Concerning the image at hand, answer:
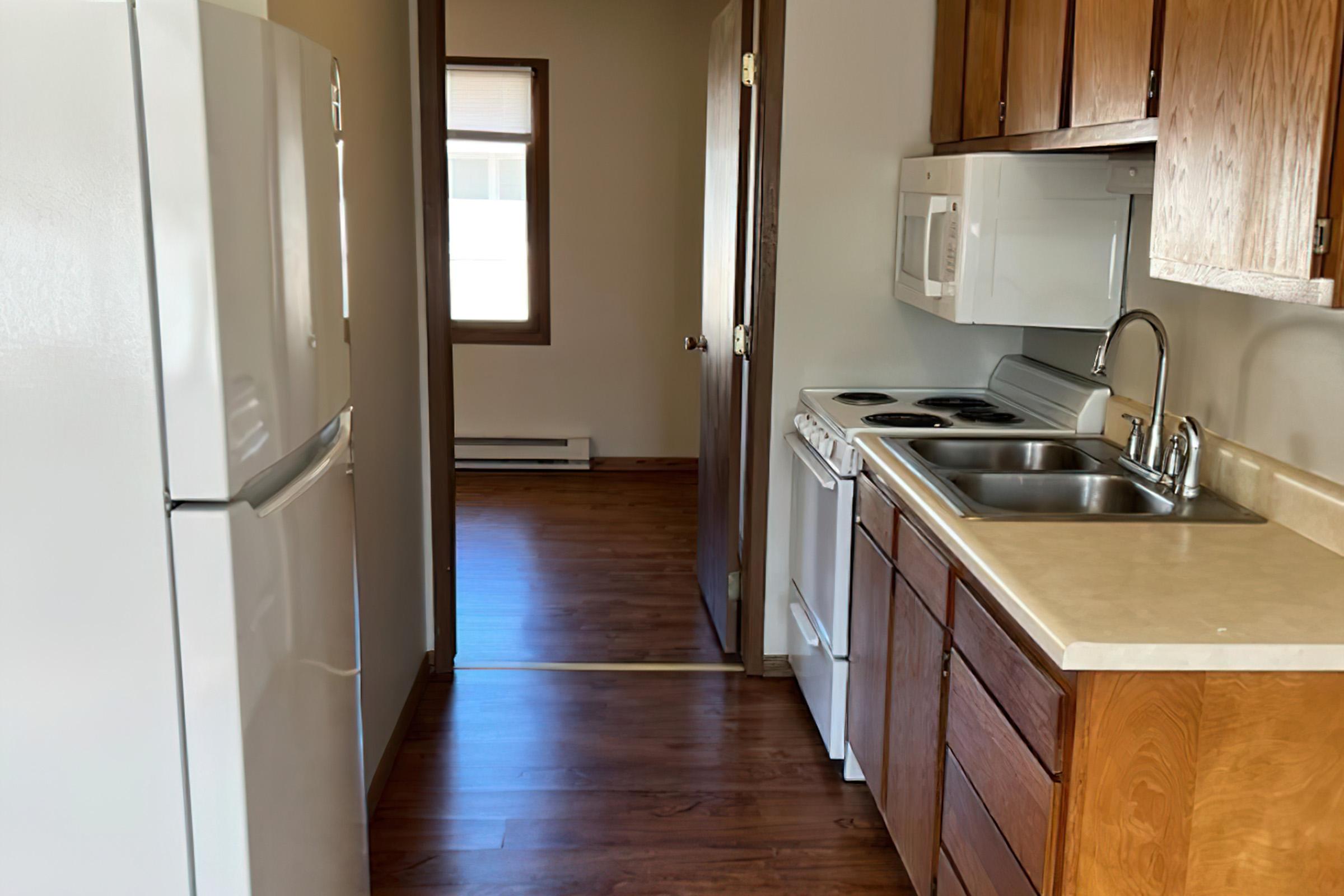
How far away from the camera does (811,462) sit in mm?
3291

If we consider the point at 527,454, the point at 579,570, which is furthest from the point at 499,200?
the point at 579,570

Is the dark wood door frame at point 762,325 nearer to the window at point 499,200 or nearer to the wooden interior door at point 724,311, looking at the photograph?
the wooden interior door at point 724,311

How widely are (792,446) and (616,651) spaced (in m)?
0.97

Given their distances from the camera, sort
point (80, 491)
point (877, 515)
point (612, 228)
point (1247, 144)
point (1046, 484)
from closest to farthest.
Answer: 1. point (80, 491)
2. point (1247, 144)
3. point (1046, 484)
4. point (877, 515)
5. point (612, 228)

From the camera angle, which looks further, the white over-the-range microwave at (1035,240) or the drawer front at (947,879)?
the white over-the-range microwave at (1035,240)

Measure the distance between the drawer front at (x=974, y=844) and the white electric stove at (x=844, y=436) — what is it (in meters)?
0.90

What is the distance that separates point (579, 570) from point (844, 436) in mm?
2051

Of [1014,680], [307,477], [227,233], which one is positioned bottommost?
[1014,680]

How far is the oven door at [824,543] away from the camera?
3043 mm

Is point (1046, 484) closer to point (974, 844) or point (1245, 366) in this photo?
point (1245, 366)

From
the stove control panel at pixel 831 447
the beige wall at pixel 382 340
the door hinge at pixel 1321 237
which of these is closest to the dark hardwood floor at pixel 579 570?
the beige wall at pixel 382 340

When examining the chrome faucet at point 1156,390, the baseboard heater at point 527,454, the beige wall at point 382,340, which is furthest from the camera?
the baseboard heater at point 527,454

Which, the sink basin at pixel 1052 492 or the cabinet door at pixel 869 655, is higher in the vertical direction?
the sink basin at pixel 1052 492

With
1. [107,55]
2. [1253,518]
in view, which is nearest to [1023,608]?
[1253,518]
